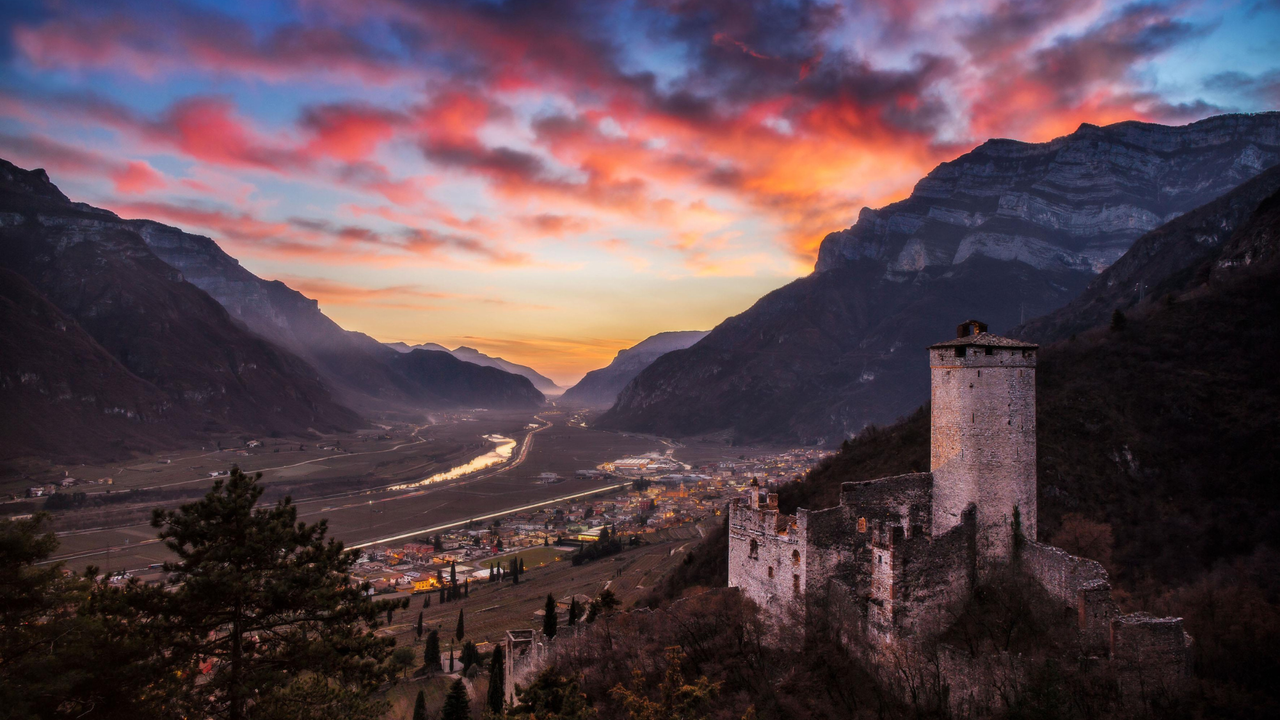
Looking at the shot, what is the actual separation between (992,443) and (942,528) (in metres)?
3.27

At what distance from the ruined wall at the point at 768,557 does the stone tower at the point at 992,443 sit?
5115 millimetres

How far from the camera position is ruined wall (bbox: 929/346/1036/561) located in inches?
836

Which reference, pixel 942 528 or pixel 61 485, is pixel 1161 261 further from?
pixel 61 485

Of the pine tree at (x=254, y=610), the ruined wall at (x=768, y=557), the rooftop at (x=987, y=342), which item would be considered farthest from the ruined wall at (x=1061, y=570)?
the pine tree at (x=254, y=610)

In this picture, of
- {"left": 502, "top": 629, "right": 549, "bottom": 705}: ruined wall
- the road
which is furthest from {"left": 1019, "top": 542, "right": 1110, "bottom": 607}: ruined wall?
the road

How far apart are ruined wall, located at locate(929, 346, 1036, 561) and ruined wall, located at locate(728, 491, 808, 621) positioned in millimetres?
5082

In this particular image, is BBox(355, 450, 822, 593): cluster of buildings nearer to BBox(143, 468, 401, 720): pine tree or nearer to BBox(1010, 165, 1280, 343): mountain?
BBox(143, 468, 401, 720): pine tree

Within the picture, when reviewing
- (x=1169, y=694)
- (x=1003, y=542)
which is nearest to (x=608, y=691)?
(x=1003, y=542)

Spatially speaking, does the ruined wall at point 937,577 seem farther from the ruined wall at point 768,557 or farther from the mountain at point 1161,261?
the mountain at point 1161,261

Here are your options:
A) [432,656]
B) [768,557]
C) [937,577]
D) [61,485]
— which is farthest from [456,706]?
[61,485]

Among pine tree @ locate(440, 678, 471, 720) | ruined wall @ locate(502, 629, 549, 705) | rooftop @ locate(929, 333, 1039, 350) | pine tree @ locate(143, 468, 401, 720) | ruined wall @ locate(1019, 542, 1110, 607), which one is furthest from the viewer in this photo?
pine tree @ locate(440, 678, 471, 720)

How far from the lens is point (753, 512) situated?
2492cm

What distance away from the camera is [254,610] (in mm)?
15695

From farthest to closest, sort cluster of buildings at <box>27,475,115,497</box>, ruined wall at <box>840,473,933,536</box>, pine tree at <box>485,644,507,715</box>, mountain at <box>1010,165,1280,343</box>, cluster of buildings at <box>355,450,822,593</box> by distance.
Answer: cluster of buildings at <box>27,475,115,497</box> → mountain at <box>1010,165,1280,343</box> → cluster of buildings at <box>355,450,822,593</box> → pine tree at <box>485,644,507,715</box> → ruined wall at <box>840,473,933,536</box>
